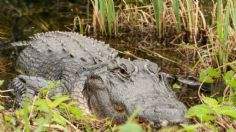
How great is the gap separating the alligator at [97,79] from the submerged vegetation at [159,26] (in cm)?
22

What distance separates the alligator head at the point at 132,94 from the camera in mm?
3701

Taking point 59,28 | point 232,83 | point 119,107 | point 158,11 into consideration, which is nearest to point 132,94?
point 119,107

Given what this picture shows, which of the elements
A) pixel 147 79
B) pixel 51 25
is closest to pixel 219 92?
pixel 147 79

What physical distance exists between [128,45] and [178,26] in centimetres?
77

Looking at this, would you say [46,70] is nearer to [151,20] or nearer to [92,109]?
[92,109]

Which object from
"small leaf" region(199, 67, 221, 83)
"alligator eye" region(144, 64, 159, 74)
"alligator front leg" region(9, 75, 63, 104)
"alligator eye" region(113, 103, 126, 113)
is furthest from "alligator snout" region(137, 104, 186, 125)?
"alligator front leg" region(9, 75, 63, 104)

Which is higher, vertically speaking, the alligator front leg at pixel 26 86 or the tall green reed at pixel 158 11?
the tall green reed at pixel 158 11

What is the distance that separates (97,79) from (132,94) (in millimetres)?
659

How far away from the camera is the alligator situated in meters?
3.94

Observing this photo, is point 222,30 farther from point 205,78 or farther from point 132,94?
point 132,94

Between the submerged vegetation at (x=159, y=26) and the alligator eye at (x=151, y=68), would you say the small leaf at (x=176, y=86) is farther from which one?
the alligator eye at (x=151, y=68)

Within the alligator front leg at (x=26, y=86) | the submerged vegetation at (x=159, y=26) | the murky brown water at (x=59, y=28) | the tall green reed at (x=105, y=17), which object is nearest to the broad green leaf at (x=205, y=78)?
the submerged vegetation at (x=159, y=26)

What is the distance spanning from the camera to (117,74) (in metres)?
4.58

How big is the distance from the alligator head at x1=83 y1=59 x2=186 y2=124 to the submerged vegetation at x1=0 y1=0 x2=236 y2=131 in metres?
0.18
